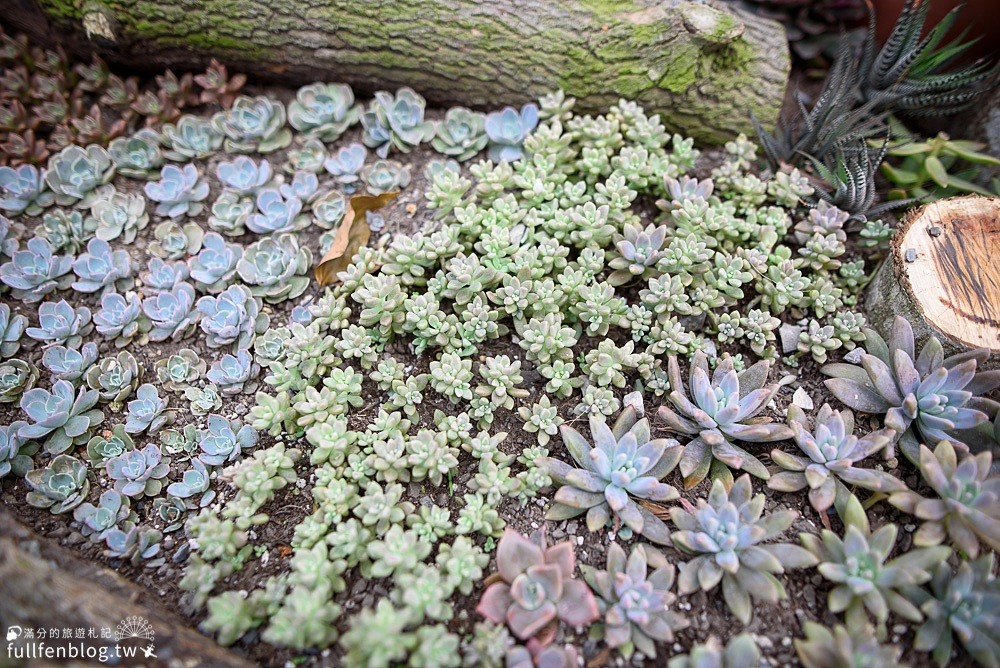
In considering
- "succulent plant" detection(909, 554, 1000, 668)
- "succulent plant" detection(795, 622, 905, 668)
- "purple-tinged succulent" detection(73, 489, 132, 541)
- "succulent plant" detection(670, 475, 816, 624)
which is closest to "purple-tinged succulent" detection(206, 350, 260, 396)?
"purple-tinged succulent" detection(73, 489, 132, 541)

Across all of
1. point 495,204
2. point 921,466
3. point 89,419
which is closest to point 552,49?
point 495,204

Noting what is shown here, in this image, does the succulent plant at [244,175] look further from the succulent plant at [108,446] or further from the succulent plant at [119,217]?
the succulent plant at [108,446]

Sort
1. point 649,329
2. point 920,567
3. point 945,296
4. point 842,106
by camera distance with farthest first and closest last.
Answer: point 842,106 < point 649,329 < point 945,296 < point 920,567

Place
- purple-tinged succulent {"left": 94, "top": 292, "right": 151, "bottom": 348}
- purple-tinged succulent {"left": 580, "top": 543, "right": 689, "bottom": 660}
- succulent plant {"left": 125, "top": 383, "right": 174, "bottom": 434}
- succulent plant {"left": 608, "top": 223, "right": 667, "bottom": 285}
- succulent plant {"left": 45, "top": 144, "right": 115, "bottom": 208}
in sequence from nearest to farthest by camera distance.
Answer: purple-tinged succulent {"left": 580, "top": 543, "right": 689, "bottom": 660}, succulent plant {"left": 125, "top": 383, "right": 174, "bottom": 434}, succulent plant {"left": 608, "top": 223, "right": 667, "bottom": 285}, purple-tinged succulent {"left": 94, "top": 292, "right": 151, "bottom": 348}, succulent plant {"left": 45, "top": 144, "right": 115, "bottom": 208}

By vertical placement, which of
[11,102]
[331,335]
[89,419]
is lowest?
[89,419]

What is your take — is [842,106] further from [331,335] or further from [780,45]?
[331,335]

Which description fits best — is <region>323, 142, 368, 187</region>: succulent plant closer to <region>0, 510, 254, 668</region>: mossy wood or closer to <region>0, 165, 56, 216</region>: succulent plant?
<region>0, 165, 56, 216</region>: succulent plant
